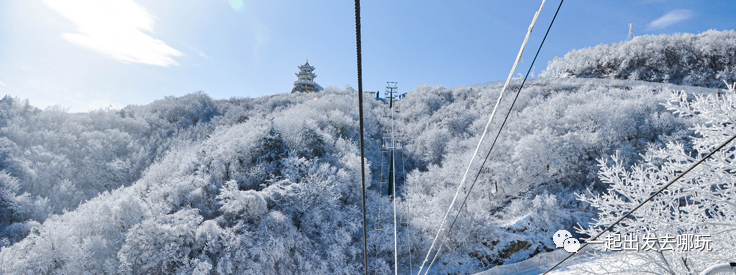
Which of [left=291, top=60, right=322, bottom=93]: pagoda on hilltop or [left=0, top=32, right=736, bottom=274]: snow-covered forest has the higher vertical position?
[left=291, top=60, right=322, bottom=93]: pagoda on hilltop

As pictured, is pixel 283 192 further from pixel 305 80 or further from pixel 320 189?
pixel 305 80

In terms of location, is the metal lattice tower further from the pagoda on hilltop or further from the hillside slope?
the pagoda on hilltop

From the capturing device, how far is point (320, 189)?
66.2ft

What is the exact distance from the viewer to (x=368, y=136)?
37844mm

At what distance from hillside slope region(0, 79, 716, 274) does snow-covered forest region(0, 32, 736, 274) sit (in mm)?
103

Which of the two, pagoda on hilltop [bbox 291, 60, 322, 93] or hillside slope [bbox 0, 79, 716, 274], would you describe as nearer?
hillside slope [bbox 0, 79, 716, 274]

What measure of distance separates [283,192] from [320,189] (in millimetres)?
2373

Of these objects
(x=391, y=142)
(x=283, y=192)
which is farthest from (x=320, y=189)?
(x=391, y=142)

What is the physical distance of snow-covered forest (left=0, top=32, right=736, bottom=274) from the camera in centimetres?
1480

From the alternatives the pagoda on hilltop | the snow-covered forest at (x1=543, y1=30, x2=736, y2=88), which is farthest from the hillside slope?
the pagoda on hilltop

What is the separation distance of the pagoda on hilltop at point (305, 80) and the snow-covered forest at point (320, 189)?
4156 centimetres

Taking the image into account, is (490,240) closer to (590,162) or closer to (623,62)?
(590,162)

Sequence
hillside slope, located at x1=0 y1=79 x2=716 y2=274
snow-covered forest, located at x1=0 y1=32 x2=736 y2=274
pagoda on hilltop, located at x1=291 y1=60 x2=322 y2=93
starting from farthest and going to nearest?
pagoda on hilltop, located at x1=291 y1=60 x2=322 y2=93
hillside slope, located at x1=0 y1=79 x2=716 y2=274
snow-covered forest, located at x1=0 y1=32 x2=736 y2=274

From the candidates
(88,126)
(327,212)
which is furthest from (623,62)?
(88,126)
